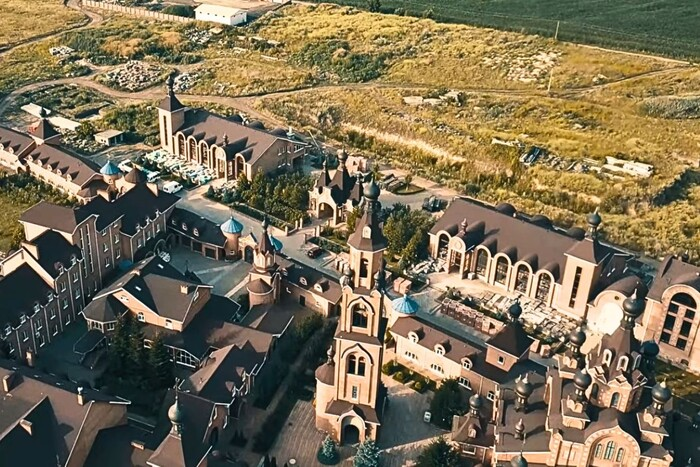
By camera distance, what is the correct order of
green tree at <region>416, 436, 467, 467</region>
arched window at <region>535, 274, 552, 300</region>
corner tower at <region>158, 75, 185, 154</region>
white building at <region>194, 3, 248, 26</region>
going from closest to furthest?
green tree at <region>416, 436, 467, 467</region>, arched window at <region>535, 274, 552, 300</region>, corner tower at <region>158, 75, 185, 154</region>, white building at <region>194, 3, 248, 26</region>

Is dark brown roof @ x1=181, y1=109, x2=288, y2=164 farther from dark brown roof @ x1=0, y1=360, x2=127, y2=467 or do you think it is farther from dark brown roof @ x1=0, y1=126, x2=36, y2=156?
dark brown roof @ x1=0, y1=360, x2=127, y2=467

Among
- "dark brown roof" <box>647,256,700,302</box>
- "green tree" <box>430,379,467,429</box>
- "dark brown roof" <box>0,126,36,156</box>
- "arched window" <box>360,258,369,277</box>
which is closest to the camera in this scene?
"arched window" <box>360,258,369,277</box>

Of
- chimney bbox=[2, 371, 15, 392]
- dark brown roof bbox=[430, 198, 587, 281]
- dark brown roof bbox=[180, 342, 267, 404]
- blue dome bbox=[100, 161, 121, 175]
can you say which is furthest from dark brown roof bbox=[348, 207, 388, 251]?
blue dome bbox=[100, 161, 121, 175]

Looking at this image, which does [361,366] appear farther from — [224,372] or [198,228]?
[198,228]

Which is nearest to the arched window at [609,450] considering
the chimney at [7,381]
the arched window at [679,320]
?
the arched window at [679,320]

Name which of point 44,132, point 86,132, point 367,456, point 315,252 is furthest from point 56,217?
point 86,132

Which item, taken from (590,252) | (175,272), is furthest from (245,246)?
(590,252)
